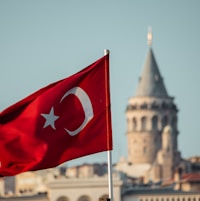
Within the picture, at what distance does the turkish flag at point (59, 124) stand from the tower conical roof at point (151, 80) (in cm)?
14674

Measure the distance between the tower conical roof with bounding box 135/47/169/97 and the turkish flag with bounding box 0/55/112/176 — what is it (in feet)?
481

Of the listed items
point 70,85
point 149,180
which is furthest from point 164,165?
point 70,85

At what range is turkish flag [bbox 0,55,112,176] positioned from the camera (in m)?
18.0

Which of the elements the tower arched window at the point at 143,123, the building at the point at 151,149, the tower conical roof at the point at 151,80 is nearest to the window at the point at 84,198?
the building at the point at 151,149

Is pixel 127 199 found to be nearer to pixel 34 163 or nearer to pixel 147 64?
pixel 147 64

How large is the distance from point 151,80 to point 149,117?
15.5 ft

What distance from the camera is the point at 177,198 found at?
145 meters

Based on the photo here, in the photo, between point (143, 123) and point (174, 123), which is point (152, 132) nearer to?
point (143, 123)

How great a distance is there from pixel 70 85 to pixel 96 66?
0.39 metres

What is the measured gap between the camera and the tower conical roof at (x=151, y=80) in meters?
165

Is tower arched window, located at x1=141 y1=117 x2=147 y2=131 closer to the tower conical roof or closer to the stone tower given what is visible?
the stone tower

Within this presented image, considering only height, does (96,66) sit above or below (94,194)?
below

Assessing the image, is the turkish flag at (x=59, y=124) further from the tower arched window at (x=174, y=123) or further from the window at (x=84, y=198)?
the tower arched window at (x=174, y=123)

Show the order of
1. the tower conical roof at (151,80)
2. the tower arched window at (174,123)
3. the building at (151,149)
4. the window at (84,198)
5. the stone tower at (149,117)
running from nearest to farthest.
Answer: the window at (84,198)
the building at (151,149)
the tower conical roof at (151,80)
the stone tower at (149,117)
the tower arched window at (174,123)
